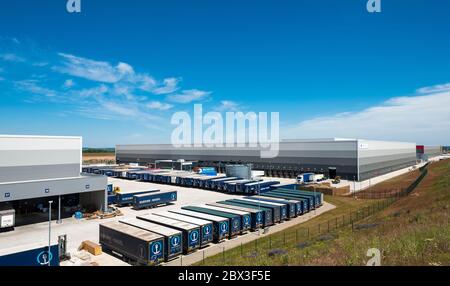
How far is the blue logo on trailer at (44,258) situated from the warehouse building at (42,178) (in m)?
17.6

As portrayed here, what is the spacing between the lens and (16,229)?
1308 inches

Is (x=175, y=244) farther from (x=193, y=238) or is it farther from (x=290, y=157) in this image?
(x=290, y=157)

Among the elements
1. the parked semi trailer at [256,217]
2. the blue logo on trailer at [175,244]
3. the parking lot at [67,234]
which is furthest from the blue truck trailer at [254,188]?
the blue logo on trailer at [175,244]

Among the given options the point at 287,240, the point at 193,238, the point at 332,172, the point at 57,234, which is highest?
the point at 332,172

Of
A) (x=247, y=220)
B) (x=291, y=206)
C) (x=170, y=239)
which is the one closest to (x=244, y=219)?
(x=247, y=220)

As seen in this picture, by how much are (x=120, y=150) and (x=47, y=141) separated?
10386cm

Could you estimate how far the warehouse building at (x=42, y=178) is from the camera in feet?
113

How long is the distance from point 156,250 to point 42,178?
82.4ft

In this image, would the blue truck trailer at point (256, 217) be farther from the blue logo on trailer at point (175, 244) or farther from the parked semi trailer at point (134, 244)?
the parked semi trailer at point (134, 244)

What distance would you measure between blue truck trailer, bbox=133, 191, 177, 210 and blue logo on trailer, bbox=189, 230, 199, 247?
69.6ft

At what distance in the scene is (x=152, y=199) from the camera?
4591 cm
